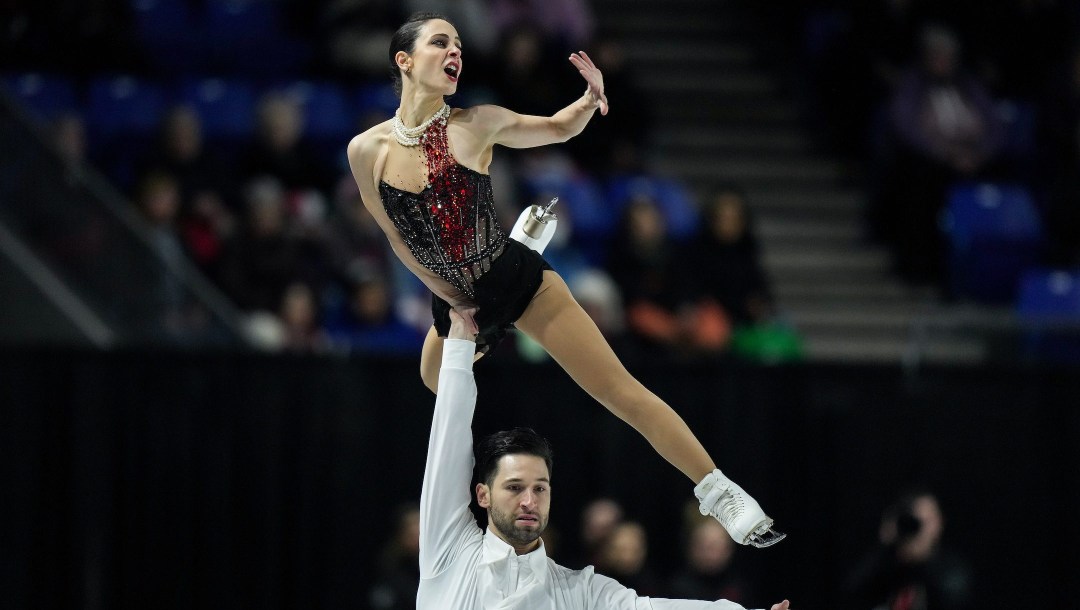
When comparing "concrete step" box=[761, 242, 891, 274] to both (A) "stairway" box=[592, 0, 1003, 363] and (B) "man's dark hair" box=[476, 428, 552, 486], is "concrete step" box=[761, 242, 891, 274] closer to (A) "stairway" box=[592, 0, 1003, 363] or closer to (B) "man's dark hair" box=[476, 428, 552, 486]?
(A) "stairway" box=[592, 0, 1003, 363]

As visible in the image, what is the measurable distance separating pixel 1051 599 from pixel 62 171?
17.0ft

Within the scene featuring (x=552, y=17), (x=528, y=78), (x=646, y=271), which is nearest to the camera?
(x=646, y=271)

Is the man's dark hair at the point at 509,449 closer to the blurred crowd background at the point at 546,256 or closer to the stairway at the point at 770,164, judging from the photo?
the blurred crowd background at the point at 546,256

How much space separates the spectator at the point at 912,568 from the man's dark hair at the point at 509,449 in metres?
3.01

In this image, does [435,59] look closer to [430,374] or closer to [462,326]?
[462,326]

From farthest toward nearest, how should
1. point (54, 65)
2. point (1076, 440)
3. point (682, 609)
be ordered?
point (54, 65) < point (1076, 440) < point (682, 609)

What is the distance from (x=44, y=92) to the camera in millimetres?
8875

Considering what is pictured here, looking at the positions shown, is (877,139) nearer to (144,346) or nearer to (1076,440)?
(1076,440)

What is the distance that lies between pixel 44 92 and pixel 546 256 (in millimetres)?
3027

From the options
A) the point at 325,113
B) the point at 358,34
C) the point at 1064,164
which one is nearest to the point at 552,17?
the point at 358,34

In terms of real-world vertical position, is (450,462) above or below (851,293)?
below

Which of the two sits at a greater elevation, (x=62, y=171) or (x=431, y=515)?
(x=62, y=171)

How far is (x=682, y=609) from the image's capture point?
13.6 feet

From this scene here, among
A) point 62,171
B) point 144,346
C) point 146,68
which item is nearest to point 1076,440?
point 144,346
